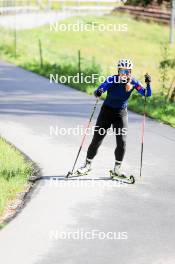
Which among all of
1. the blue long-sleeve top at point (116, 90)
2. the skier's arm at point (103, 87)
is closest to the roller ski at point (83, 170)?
the blue long-sleeve top at point (116, 90)

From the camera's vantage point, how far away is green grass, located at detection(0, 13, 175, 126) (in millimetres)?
23177

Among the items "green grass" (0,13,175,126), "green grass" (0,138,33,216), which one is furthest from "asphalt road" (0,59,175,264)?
"green grass" (0,13,175,126)

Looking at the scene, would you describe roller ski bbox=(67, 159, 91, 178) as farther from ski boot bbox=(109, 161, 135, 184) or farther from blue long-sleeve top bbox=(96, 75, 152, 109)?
blue long-sleeve top bbox=(96, 75, 152, 109)

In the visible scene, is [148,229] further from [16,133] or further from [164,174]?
[16,133]

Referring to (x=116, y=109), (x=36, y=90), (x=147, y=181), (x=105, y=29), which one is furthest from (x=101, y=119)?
(x=105, y=29)

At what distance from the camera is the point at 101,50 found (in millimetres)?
38812

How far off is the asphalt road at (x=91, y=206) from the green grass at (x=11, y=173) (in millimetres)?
278

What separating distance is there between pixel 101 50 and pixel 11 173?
2736 cm

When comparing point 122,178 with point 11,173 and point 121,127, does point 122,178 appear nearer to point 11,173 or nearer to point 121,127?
point 121,127

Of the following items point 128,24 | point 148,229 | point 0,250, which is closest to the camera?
point 0,250

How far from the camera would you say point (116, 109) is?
11.7 m

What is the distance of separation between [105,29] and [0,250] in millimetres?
40236

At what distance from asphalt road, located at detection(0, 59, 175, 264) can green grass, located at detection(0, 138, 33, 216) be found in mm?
278

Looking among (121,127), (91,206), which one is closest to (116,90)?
(121,127)
